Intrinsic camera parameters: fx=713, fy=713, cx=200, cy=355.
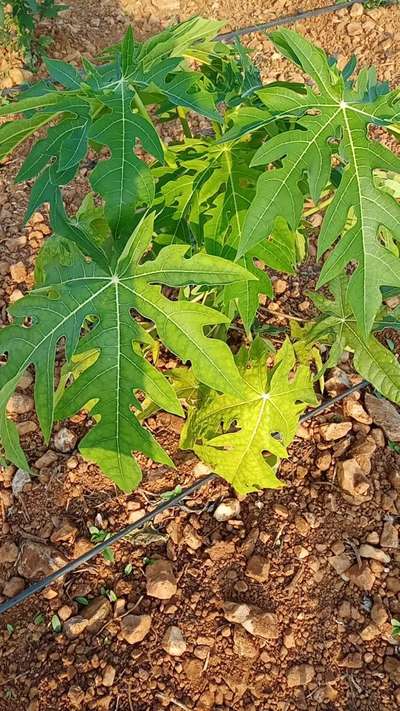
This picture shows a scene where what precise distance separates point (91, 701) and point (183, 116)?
66.8 inches

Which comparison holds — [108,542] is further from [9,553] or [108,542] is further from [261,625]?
[261,625]

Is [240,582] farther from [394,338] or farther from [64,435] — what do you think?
[394,338]

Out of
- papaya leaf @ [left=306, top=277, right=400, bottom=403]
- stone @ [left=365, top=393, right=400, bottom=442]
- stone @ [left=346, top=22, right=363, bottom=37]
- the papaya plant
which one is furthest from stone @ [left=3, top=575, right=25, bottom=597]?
stone @ [left=346, top=22, right=363, bottom=37]

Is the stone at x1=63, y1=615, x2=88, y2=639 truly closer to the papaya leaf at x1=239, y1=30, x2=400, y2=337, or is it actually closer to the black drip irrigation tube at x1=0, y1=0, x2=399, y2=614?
the black drip irrigation tube at x1=0, y1=0, x2=399, y2=614

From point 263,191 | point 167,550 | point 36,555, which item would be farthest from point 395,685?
point 263,191

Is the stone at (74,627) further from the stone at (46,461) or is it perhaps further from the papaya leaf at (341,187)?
the papaya leaf at (341,187)

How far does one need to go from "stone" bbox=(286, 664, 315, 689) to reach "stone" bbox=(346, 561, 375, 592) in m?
0.30

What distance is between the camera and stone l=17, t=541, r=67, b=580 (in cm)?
230

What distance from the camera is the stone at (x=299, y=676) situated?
2117 mm

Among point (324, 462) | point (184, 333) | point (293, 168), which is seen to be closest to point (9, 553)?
point (324, 462)

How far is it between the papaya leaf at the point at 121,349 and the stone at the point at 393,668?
3.69 ft

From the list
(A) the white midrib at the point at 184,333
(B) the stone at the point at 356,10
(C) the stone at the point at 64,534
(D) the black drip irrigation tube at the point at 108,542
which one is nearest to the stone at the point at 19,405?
(C) the stone at the point at 64,534

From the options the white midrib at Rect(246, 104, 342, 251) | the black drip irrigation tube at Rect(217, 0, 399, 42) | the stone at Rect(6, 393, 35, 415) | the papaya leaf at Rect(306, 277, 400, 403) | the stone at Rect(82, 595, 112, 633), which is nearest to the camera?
the white midrib at Rect(246, 104, 342, 251)

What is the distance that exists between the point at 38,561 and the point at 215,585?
58 cm
